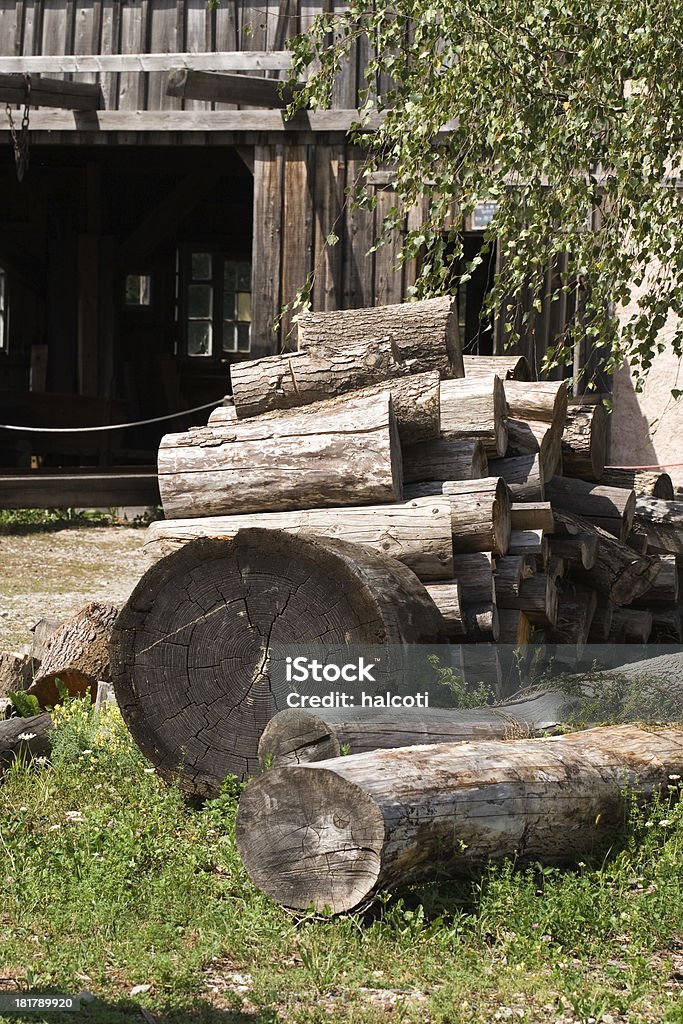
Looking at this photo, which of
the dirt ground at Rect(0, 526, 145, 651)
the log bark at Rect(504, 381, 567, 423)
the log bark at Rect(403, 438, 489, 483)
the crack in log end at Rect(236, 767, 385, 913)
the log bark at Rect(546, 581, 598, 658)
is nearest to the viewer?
the crack in log end at Rect(236, 767, 385, 913)

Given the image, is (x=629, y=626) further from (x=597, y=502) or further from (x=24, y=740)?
(x=24, y=740)

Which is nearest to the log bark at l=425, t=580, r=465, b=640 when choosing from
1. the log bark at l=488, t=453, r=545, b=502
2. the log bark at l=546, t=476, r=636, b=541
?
the log bark at l=488, t=453, r=545, b=502

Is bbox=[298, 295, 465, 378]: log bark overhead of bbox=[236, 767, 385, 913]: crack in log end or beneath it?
overhead

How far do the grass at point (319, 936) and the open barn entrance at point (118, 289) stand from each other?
1135cm

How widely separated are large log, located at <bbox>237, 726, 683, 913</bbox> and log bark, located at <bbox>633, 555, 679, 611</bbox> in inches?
139

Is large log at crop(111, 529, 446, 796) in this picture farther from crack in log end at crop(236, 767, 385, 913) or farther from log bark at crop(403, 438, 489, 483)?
log bark at crop(403, 438, 489, 483)

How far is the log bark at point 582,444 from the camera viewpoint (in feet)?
25.0

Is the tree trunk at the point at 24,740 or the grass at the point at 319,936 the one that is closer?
the grass at the point at 319,936

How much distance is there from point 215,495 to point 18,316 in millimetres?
11574

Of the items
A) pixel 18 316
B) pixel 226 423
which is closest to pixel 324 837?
pixel 226 423

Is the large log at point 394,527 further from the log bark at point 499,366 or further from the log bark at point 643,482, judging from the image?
the log bark at point 643,482

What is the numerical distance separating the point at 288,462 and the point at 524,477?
144cm

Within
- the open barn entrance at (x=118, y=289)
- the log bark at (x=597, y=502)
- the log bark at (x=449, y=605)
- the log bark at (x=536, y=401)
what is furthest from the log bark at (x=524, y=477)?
the open barn entrance at (x=118, y=289)

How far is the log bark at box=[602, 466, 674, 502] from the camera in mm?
8227
